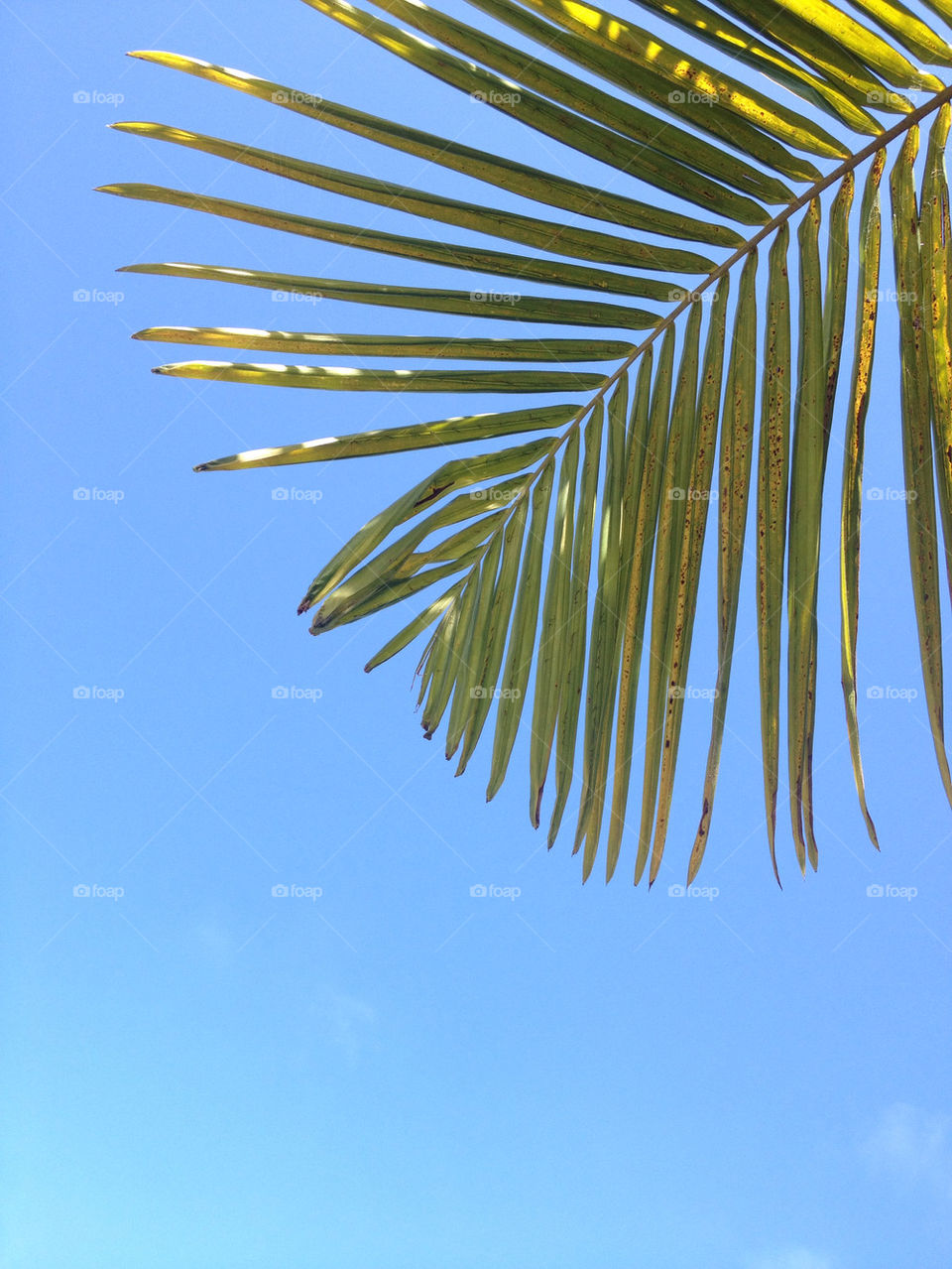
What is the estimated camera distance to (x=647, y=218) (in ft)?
3.73

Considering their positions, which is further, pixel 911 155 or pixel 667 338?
pixel 667 338

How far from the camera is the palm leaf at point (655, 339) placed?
40.6 inches

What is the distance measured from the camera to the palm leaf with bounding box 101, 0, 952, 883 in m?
1.03

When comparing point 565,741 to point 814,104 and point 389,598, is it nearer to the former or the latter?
point 389,598

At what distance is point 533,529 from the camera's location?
138cm

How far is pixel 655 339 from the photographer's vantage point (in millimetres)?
1235

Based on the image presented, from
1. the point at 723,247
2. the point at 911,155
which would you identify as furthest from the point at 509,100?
the point at 911,155

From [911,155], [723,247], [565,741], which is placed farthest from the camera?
[565,741]

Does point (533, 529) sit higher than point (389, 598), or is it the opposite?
point (533, 529)

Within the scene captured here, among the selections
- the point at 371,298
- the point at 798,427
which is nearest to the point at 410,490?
the point at 371,298

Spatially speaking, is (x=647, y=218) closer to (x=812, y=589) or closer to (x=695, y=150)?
(x=695, y=150)

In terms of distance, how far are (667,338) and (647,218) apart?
0.15 meters

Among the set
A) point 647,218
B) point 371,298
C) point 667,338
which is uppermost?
point 647,218

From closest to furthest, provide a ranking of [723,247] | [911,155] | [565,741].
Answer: [911,155] → [723,247] → [565,741]
